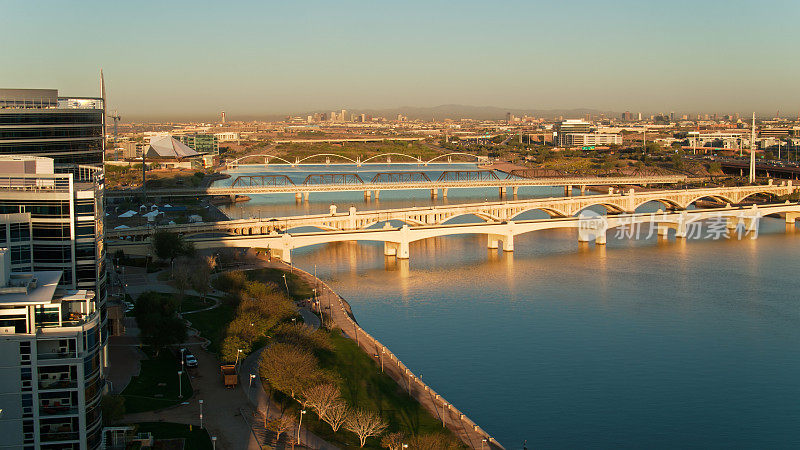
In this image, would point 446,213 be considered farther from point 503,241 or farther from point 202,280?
point 202,280

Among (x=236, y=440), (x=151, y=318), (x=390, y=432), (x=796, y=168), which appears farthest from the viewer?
(x=796, y=168)

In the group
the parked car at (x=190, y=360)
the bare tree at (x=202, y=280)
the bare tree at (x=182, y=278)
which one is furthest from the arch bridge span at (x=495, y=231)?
the parked car at (x=190, y=360)

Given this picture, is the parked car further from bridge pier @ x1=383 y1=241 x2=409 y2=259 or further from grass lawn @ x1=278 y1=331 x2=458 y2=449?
bridge pier @ x1=383 y1=241 x2=409 y2=259

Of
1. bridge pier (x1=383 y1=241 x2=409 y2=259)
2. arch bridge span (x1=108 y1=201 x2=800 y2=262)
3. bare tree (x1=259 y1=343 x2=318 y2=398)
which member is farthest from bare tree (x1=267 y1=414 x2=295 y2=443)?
bridge pier (x1=383 y1=241 x2=409 y2=259)

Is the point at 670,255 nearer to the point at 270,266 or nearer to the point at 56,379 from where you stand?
the point at 270,266

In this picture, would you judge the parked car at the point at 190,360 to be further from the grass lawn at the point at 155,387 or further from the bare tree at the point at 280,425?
the bare tree at the point at 280,425

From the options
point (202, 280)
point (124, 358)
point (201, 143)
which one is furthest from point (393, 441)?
point (201, 143)

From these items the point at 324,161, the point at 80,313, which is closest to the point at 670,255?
the point at 80,313
